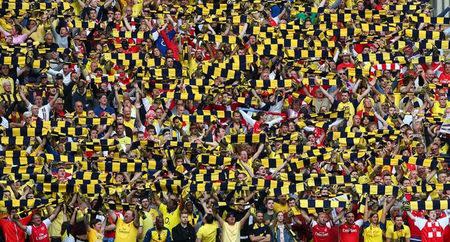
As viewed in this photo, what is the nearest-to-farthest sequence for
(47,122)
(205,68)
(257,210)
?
(257,210), (47,122), (205,68)

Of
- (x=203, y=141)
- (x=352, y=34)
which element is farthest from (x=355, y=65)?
(x=203, y=141)

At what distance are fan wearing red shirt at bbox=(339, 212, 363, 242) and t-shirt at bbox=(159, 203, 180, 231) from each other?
3.07m

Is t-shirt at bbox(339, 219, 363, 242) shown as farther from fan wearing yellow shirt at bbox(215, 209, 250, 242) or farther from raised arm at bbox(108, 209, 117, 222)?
raised arm at bbox(108, 209, 117, 222)

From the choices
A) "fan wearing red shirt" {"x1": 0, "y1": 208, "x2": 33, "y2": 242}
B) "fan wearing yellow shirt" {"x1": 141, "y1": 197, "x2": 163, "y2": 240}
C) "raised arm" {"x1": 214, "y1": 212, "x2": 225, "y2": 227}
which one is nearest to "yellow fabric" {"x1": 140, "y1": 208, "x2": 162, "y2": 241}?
"fan wearing yellow shirt" {"x1": 141, "y1": 197, "x2": 163, "y2": 240}

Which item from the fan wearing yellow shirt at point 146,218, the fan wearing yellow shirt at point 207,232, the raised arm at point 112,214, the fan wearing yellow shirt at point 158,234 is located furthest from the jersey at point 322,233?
the raised arm at point 112,214

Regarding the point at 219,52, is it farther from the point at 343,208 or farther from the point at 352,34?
the point at 343,208

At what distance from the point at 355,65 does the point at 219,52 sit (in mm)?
3063

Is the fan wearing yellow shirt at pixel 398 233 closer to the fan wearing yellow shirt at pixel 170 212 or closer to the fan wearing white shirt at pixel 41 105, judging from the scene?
the fan wearing yellow shirt at pixel 170 212

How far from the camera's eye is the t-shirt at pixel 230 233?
3519 cm

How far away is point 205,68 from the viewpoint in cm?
4169

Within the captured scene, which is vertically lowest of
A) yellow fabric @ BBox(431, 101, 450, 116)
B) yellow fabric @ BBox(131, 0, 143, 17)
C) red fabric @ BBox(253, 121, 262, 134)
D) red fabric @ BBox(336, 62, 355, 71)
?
red fabric @ BBox(253, 121, 262, 134)

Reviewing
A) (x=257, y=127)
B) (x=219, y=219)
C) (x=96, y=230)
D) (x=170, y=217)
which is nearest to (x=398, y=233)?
(x=219, y=219)

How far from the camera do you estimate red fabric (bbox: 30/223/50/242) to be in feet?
115

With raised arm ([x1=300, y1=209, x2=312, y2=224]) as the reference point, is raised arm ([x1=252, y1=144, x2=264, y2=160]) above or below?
above
